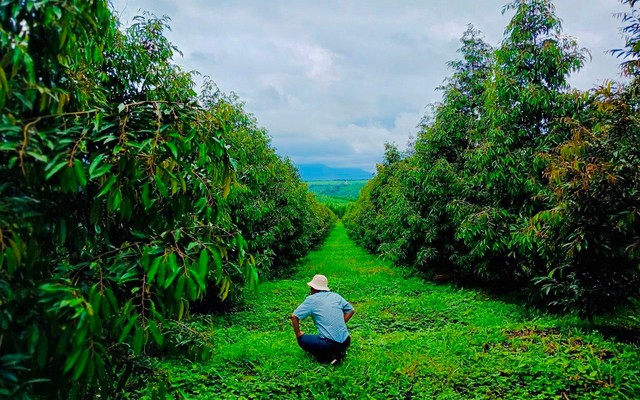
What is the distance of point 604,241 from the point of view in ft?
18.2

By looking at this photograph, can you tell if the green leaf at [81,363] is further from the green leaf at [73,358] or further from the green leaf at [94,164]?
the green leaf at [94,164]

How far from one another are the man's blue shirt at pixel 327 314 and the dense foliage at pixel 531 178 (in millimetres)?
3444

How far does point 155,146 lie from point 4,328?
1049 millimetres

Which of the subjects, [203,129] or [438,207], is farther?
[438,207]

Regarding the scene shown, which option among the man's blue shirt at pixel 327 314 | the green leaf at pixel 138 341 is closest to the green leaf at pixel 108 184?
the green leaf at pixel 138 341

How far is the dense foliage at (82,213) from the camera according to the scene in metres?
1.74

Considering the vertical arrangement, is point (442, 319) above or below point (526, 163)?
below

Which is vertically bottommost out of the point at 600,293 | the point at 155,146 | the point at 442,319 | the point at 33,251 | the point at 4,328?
the point at 442,319

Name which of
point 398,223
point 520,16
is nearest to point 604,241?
point 520,16

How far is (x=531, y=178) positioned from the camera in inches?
316

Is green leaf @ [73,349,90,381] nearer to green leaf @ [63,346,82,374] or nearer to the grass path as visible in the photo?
green leaf @ [63,346,82,374]

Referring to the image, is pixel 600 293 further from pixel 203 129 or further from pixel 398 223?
pixel 398 223

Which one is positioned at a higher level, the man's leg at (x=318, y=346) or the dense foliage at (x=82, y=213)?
the dense foliage at (x=82, y=213)

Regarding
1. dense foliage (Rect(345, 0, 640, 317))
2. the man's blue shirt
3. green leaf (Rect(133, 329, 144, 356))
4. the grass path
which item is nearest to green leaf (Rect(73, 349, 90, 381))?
green leaf (Rect(133, 329, 144, 356))
